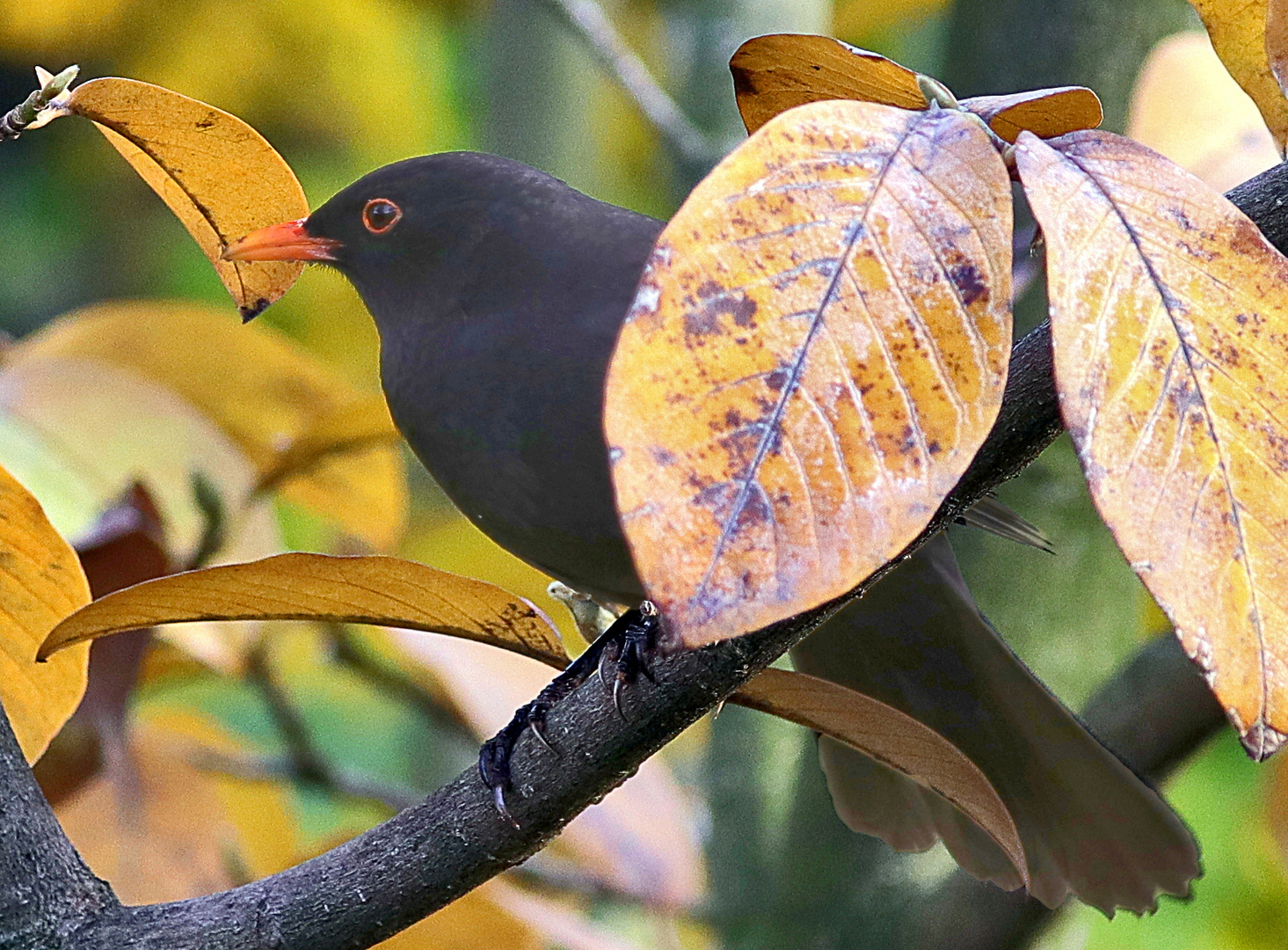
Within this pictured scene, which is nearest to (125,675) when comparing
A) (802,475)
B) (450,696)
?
(450,696)

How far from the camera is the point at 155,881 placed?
1.32 metres

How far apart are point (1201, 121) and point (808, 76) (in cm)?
58

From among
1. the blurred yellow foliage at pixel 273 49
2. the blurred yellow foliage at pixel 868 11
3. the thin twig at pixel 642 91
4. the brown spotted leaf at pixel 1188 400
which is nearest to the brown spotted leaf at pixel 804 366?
the brown spotted leaf at pixel 1188 400

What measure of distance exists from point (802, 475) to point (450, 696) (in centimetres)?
119

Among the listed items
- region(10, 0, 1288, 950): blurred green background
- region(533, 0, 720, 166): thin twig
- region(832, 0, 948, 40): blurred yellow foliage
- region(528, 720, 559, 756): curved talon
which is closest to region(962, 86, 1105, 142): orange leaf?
region(528, 720, 559, 756): curved talon

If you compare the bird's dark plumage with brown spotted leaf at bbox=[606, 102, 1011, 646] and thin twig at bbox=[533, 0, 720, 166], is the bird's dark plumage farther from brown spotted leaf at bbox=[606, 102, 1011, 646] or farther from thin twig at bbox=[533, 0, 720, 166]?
thin twig at bbox=[533, 0, 720, 166]

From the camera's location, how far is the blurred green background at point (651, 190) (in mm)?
1569

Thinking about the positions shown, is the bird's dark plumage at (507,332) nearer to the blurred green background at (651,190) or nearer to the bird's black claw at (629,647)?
the bird's black claw at (629,647)

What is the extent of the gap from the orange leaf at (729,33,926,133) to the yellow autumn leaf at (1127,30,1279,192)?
491 millimetres

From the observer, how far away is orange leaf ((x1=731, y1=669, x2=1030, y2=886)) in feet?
2.54

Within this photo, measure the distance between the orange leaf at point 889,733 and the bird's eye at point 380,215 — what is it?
44 centimetres

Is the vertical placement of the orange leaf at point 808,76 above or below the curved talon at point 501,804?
above

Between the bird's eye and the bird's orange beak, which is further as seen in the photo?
the bird's eye

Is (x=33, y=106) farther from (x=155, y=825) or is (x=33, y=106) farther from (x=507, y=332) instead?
(x=155, y=825)
